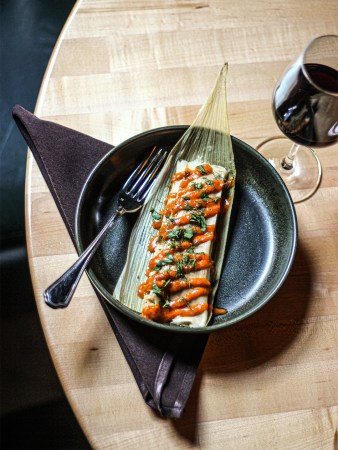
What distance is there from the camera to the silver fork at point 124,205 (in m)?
1.17

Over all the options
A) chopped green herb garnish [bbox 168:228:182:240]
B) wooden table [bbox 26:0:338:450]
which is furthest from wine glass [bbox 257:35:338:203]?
chopped green herb garnish [bbox 168:228:182:240]

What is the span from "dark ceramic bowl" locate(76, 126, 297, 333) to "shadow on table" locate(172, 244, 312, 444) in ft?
0.19

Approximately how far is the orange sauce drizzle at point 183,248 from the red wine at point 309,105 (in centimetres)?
24

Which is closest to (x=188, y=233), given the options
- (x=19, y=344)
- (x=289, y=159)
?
(x=289, y=159)

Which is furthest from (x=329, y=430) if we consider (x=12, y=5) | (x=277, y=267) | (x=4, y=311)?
(x=12, y=5)

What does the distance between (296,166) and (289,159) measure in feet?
0.15

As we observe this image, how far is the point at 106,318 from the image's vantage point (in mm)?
1261

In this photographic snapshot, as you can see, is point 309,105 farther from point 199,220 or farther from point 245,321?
point 245,321

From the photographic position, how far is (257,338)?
1.27 m

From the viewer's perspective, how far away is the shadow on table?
1.21m

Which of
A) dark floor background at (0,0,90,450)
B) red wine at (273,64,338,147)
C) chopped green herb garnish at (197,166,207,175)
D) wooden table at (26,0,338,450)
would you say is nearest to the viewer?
red wine at (273,64,338,147)

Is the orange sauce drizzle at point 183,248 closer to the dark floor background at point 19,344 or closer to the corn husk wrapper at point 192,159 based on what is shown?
the corn husk wrapper at point 192,159

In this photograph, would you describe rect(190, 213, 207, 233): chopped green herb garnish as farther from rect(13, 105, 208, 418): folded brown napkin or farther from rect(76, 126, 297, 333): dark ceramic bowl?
rect(13, 105, 208, 418): folded brown napkin

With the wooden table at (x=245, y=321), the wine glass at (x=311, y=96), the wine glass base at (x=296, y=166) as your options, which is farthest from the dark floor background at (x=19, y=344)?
the wine glass at (x=311, y=96)
